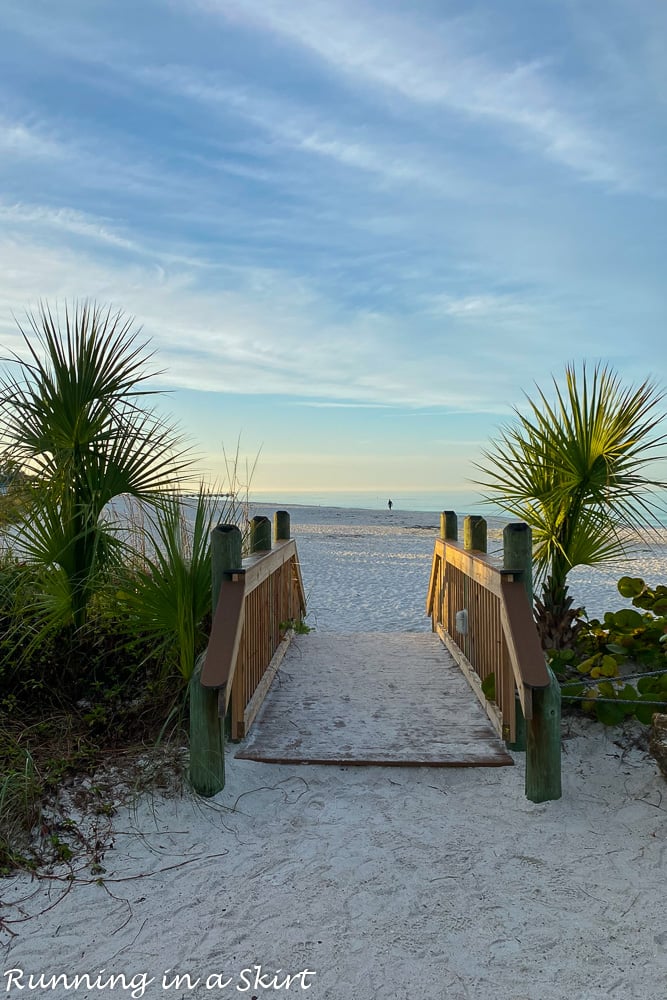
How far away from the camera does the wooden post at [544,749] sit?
395cm

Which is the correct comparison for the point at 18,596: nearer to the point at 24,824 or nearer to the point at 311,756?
the point at 24,824

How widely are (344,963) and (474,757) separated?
68.0 inches

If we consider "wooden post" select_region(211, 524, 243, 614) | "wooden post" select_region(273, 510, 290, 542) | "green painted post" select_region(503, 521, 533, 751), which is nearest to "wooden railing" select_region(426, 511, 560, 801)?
"green painted post" select_region(503, 521, 533, 751)

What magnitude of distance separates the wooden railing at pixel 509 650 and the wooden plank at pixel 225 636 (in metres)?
1.57

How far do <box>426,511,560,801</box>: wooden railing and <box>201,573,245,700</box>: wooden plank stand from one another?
5.16 ft

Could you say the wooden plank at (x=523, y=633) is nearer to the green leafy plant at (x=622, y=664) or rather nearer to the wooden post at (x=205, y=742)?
the green leafy plant at (x=622, y=664)

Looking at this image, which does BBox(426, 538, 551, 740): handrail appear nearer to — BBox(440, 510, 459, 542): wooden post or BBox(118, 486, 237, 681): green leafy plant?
BBox(440, 510, 459, 542): wooden post

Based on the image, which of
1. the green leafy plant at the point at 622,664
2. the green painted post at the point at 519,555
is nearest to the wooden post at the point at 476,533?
the green leafy plant at the point at 622,664

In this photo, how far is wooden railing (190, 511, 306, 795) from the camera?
13.1ft

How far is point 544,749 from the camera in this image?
395cm

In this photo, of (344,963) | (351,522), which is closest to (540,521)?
(344,963)

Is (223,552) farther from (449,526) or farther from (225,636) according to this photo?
(449,526)

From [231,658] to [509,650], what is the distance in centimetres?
160

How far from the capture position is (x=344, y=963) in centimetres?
281
